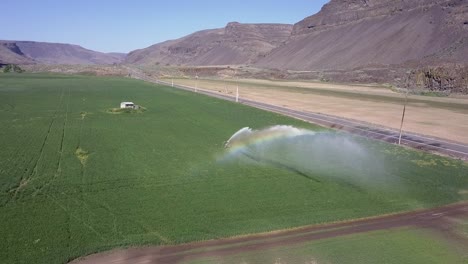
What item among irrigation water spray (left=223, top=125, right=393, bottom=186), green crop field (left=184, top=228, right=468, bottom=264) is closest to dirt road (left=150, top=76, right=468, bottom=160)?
irrigation water spray (left=223, top=125, right=393, bottom=186)

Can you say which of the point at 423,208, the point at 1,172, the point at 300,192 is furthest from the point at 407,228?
the point at 1,172

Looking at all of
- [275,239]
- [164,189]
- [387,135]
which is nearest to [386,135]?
[387,135]

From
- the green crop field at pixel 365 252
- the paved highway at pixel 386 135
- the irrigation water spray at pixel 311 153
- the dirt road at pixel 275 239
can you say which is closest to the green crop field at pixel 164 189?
the irrigation water spray at pixel 311 153

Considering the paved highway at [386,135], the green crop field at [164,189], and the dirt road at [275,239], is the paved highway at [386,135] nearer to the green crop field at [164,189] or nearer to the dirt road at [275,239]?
the green crop field at [164,189]

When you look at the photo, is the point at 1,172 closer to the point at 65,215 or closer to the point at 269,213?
the point at 65,215

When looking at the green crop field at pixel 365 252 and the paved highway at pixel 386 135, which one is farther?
the paved highway at pixel 386 135
